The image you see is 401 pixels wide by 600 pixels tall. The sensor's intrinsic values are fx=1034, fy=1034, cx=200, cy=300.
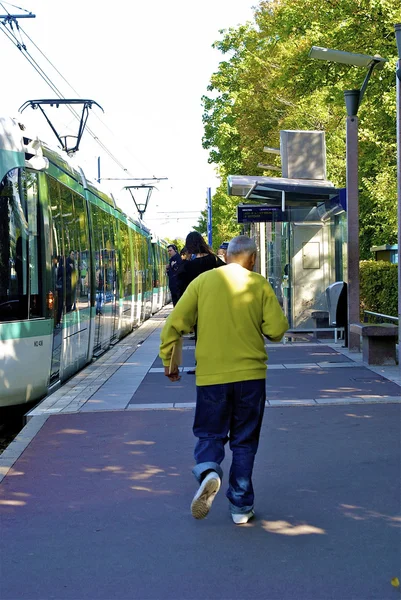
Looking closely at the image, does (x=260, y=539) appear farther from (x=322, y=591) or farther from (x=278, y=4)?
(x=278, y=4)

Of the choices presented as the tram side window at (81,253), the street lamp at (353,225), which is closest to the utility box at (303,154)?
the street lamp at (353,225)

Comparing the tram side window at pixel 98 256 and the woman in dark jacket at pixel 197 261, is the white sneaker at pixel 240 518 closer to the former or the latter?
the woman in dark jacket at pixel 197 261

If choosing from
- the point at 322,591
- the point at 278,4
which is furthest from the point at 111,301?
the point at 278,4

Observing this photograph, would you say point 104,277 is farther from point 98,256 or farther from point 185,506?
point 185,506

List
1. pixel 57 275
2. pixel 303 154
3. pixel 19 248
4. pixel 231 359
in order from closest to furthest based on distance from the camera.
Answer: pixel 231 359
pixel 19 248
pixel 57 275
pixel 303 154

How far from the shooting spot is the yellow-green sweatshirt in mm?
5918

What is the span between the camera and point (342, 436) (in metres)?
8.55

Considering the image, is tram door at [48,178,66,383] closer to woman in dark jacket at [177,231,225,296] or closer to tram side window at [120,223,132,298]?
woman in dark jacket at [177,231,225,296]

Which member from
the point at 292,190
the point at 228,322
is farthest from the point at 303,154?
the point at 228,322

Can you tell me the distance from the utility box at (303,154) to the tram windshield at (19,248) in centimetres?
1286

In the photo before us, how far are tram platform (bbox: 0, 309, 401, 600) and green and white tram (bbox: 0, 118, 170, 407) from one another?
23.0 inches

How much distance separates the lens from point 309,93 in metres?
23.5

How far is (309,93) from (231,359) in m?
18.4

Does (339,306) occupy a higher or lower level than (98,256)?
lower
